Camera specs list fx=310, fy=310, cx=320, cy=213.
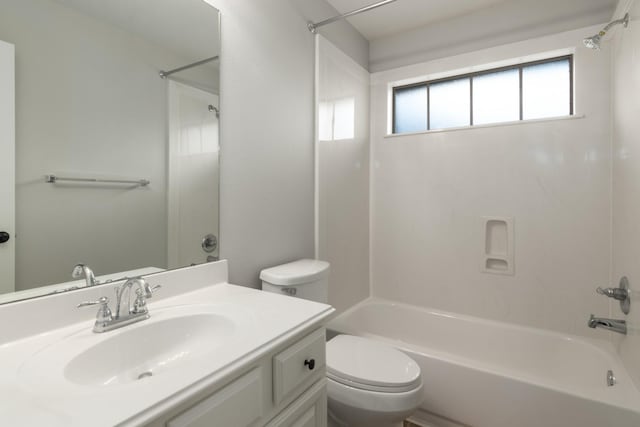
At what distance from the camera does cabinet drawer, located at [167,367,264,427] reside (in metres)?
0.61

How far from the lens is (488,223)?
7.28ft

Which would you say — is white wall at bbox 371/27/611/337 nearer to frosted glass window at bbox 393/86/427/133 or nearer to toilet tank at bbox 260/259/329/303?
frosted glass window at bbox 393/86/427/133

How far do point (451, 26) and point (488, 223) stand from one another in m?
1.47

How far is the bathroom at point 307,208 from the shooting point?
831mm

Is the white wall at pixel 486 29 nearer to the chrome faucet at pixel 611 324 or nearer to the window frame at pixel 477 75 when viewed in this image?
the window frame at pixel 477 75

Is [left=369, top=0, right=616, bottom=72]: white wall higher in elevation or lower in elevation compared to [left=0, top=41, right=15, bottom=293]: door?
higher

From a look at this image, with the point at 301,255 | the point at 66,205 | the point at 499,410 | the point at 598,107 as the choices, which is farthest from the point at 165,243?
the point at 598,107

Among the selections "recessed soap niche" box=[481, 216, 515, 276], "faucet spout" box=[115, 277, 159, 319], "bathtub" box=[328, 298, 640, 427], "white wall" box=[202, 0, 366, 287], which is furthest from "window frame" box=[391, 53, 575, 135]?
"faucet spout" box=[115, 277, 159, 319]

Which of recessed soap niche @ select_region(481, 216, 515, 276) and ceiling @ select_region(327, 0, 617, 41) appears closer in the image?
ceiling @ select_region(327, 0, 617, 41)

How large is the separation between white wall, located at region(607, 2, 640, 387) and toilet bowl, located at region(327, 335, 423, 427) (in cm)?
103

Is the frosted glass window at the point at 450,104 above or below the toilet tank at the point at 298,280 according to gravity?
above

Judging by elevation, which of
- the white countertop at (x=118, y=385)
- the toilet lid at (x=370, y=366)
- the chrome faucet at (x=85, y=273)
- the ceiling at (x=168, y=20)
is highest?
the ceiling at (x=168, y=20)

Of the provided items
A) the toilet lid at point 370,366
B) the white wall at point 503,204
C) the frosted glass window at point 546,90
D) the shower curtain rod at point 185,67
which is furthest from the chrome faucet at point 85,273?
the frosted glass window at point 546,90

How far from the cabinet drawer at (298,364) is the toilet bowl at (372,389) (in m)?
0.42
